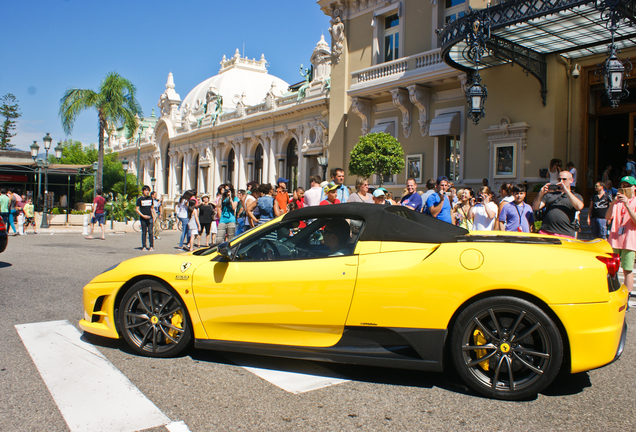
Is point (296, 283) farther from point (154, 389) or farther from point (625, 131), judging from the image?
point (625, 131)

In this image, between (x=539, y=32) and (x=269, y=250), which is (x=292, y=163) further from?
(x=269, y=250)

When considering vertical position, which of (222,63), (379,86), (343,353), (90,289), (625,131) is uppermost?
(222,63)

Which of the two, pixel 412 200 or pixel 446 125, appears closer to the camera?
pixel 412 200

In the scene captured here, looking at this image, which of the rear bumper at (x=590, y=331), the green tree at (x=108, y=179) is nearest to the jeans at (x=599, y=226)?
the rear bumper at (x=590, y=331)

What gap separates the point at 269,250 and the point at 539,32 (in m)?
12.0

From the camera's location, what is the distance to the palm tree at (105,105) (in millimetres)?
33375

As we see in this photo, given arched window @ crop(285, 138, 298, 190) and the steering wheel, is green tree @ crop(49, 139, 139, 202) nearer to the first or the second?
arched window @ crop(285, 138, 298, 190)

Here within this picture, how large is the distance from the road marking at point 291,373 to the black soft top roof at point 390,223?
1.14 m

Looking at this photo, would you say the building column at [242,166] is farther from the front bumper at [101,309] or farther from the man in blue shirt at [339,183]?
the front bumper at [101,309]

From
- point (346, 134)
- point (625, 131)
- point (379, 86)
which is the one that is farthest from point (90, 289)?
point (346, 134)

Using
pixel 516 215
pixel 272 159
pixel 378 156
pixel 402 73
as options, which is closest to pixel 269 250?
pixel 516 215

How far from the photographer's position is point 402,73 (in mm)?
18766

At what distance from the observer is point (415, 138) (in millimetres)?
19469

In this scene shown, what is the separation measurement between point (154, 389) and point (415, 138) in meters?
17.4
